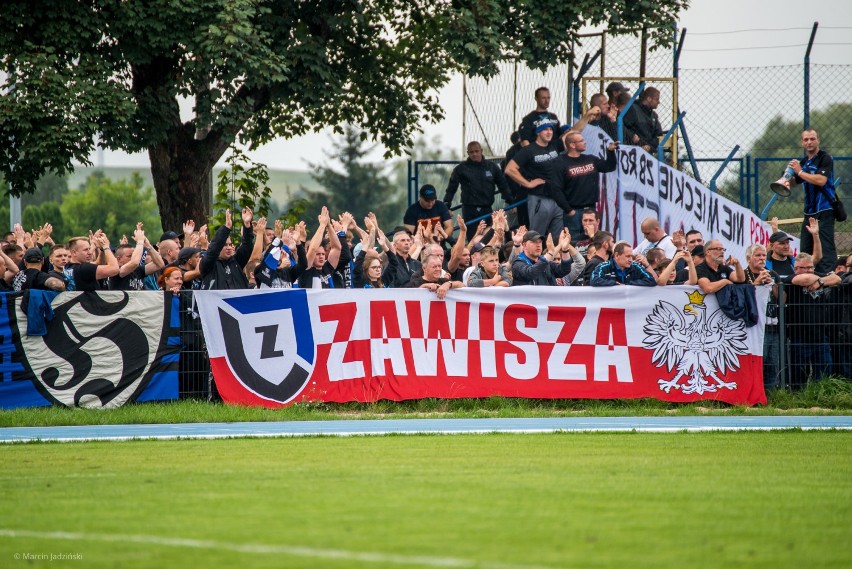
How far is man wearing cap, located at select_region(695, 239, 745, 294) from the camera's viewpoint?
54.0ft

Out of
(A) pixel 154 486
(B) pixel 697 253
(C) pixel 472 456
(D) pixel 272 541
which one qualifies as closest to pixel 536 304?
(B) pixel 697 253

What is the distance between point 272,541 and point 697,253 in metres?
11.0

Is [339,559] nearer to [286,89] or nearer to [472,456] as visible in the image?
[472,456]

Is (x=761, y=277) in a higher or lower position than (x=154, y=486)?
higher

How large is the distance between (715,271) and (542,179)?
449cm

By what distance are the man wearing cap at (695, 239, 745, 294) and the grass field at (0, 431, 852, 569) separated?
4.13m

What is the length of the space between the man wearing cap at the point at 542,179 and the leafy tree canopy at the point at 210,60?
260 centimetres

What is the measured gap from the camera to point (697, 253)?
16891 mm

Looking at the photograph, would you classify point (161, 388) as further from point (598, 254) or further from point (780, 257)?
point (780, 257)

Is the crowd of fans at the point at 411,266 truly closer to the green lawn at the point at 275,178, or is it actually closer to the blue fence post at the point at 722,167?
the blue fence post at the point at 722,167

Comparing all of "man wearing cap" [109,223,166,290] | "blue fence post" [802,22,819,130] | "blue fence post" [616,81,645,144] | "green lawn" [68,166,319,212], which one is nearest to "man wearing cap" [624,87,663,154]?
"blue fence post" [616,81,645,144]

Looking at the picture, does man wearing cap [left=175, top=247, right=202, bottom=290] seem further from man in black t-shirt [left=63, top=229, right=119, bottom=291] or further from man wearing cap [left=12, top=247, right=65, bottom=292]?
man wearing cap [left=12, top=247, right=65, bottom=292]

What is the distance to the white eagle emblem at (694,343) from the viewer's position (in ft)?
53.9

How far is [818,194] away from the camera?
18.6m
